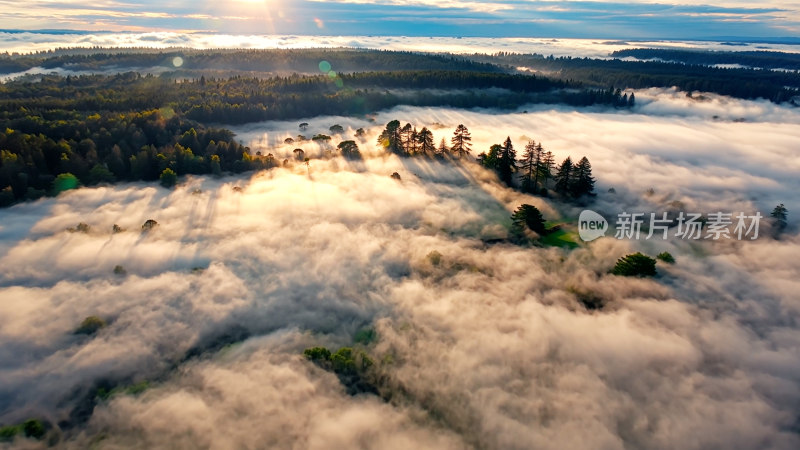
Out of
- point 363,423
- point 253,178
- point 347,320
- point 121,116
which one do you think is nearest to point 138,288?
point 347,320

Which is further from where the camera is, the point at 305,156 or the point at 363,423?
the point at 305,156

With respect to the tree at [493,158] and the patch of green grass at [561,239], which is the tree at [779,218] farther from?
the tree at [493,158]

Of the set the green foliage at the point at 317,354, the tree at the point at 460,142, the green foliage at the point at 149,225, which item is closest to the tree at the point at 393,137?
the tree at the point at 460,142

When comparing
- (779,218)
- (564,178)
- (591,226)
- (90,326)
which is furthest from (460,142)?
(90,326)

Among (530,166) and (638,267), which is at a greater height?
(530,166)

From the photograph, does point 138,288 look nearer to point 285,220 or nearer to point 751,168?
point 285,220

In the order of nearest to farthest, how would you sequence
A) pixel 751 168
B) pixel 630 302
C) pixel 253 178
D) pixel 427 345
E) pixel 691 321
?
1. pixel 427 345
2. pixel 691 321
3. pixel 630 302
4. pixel 253 178
5. pixel 751 168

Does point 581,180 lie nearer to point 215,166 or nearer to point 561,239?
point 561,239
